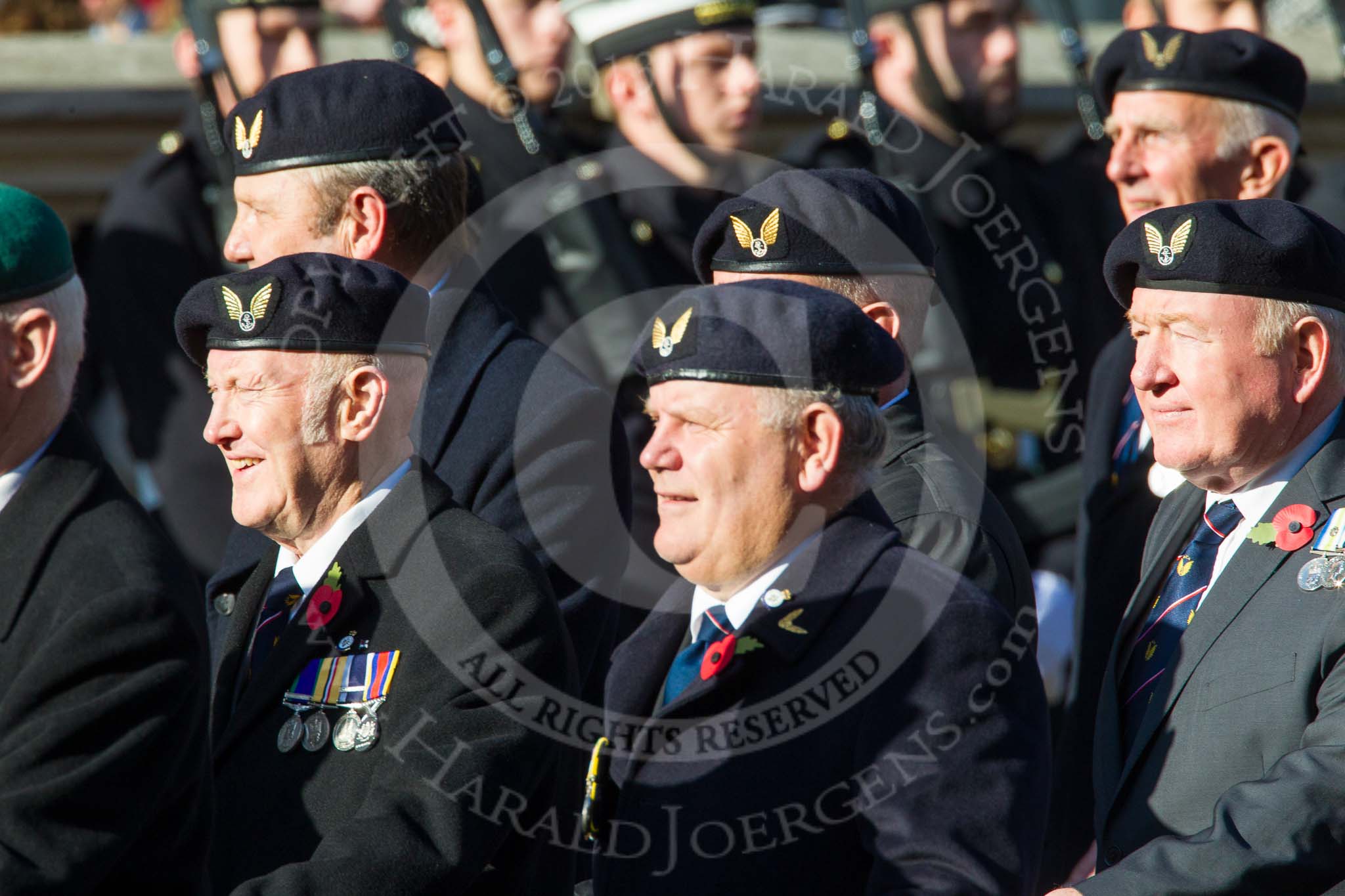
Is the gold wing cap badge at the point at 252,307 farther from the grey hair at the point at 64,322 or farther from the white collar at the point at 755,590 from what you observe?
the white collar at the point at 755,590

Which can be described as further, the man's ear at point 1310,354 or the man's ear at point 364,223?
the man's ear at point 364,223

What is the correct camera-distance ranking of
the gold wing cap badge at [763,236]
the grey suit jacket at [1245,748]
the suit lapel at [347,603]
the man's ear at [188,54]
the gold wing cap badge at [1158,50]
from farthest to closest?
the man's ear at [188,54] → the gold wing cap badge at [1158,50] → the gold wing cap badge at [763,236] → the suit lapel at [347,603] → the grey suit jacket at [1245,748]

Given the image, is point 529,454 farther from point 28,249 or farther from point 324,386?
point 28,249

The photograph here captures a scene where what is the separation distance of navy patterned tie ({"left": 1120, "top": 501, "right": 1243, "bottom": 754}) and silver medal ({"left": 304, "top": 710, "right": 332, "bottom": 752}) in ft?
4.60

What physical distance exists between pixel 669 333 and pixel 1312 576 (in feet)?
3.67

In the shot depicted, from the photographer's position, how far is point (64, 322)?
3.28 m

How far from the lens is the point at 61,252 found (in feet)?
10.8

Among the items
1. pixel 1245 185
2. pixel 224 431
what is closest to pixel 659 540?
pixel 224 431

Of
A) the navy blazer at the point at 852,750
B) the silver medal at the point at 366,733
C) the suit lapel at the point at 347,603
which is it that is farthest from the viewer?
the suit lapel at the point at 347,603

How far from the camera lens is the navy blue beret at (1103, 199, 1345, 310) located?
11.3 ft

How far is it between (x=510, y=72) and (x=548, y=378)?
250 centimetres

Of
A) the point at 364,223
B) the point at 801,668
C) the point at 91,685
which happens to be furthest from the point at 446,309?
the point at 91,685

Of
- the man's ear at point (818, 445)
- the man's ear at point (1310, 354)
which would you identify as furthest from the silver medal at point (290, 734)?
the man's ear at point (1310, 354)

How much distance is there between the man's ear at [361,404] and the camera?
340 cm
